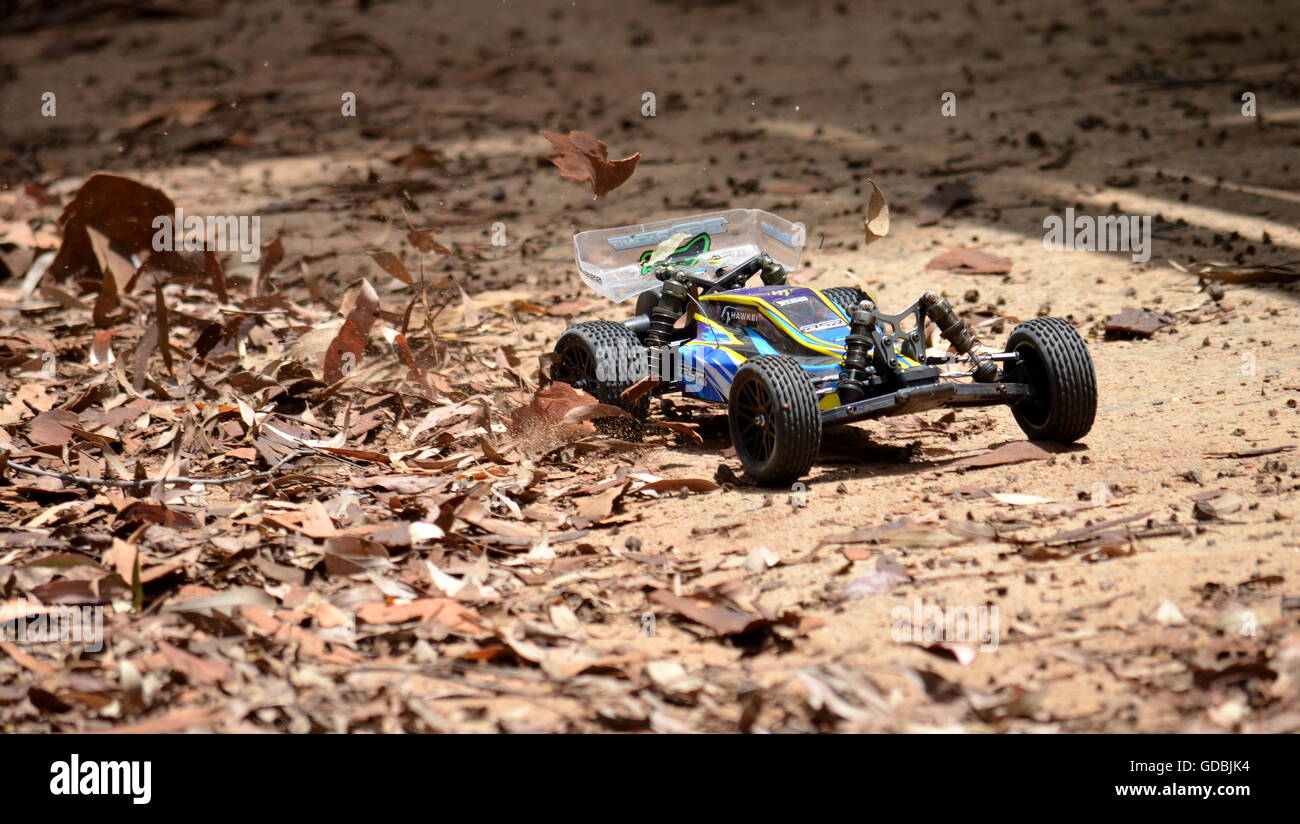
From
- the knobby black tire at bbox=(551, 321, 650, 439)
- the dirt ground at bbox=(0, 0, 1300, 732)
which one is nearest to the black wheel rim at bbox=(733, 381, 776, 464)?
the dirt ground at bbox=(0, 0, 1300, 732)

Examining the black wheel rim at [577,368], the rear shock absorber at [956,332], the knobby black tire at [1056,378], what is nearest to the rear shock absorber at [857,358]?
the rear shock absorber at [956,332]

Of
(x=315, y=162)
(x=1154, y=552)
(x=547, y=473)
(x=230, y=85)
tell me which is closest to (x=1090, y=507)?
(x=1154, y=552)

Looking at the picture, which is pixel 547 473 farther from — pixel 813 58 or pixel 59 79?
pixel 59 79

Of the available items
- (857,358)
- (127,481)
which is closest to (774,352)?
(857,358)

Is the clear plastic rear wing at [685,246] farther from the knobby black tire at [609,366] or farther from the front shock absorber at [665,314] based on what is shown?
the knobby black tire at [609,366]

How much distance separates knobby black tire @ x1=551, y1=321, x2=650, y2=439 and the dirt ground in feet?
0.84

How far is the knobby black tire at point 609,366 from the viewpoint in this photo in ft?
19.6

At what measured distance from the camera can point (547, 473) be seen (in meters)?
5.63

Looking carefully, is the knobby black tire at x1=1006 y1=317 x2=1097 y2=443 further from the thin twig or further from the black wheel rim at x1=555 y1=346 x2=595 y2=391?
the thin twig

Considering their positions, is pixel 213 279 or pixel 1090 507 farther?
pixel 213 279

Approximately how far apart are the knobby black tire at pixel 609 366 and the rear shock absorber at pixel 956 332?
1.34 m

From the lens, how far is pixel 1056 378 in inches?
207

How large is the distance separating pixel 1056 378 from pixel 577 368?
221cm

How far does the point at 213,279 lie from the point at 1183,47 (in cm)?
928
